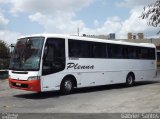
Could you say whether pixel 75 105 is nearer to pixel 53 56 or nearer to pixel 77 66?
pixel 53 56

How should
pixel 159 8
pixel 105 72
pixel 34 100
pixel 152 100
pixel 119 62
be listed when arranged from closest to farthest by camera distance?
pixel 152 100 → pixel 34 100 → pixel 159 8 → pixel 105 72 → pixel 119 62

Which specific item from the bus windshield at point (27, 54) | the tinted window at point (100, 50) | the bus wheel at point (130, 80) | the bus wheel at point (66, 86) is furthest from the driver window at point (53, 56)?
the bus wheel at point (130, 80)

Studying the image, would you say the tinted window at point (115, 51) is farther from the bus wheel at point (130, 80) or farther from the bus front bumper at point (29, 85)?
the bus front bumper at point (29, 85)

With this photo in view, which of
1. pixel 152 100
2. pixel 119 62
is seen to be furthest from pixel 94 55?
pixel 152 100

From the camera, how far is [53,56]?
57.5 feet

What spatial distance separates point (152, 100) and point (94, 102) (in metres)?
2.34

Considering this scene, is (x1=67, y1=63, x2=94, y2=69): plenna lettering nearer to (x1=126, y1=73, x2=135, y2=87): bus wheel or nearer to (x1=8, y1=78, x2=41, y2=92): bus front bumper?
(x1=8, y1=78, x2=41, y2=92): bus front bumper

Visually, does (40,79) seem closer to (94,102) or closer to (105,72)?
(94,102)

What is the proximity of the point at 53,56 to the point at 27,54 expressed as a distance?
1.20 meters

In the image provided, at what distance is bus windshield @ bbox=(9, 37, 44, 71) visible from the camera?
1689 cm

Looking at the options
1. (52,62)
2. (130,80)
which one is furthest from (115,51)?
(52,62)

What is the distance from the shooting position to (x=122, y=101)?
15430mm

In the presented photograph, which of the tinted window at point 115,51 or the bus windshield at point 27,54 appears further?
the tinted window at point 115,51

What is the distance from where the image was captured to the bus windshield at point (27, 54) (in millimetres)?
16891
